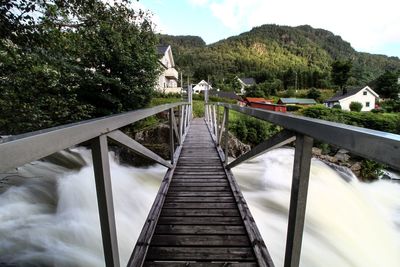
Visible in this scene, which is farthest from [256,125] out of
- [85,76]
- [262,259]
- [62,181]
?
[262,259]

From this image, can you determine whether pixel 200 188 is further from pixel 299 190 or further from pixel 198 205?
pixel 299 190

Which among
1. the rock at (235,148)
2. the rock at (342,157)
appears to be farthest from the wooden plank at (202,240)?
the rock at (342,157)

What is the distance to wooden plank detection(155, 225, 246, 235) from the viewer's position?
201cm

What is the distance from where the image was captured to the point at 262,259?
5.41 feet

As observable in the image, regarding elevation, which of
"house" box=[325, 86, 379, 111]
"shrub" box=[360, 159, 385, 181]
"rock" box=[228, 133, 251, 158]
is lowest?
"shrub" box=[360, 159, 385, 181]

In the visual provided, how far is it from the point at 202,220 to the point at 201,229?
16 cm

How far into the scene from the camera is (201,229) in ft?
6.78

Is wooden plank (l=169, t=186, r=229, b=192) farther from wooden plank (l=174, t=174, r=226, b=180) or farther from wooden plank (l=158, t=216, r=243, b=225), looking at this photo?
wooden plank (l=158, t=216, r=243, b=225)

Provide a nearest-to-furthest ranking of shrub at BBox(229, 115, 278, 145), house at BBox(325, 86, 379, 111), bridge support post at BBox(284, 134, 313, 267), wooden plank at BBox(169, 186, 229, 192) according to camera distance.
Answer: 1. bridge support post at BBox(284, 134, 313, 267)
2. wooden plank at BBox(169, 186, 229, 192)
3. shrub at BBox(229, 115, 278, 145)
4. house at BBox(325, 86, 379, 111)

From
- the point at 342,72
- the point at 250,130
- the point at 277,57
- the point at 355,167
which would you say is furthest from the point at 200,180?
the point at 277,57

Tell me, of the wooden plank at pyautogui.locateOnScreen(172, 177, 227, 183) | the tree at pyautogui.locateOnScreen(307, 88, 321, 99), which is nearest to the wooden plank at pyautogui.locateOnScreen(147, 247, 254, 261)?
the wooden plank at pyautogui.locateOnScreen(172, 177, 227, 183)

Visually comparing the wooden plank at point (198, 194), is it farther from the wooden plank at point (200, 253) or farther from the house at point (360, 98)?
the house at point (360, 98)

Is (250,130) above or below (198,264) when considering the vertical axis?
below

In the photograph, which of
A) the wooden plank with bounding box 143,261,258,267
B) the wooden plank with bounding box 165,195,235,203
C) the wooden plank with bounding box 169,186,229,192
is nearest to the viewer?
the wooden plank with bounding box 143,261,258,267
